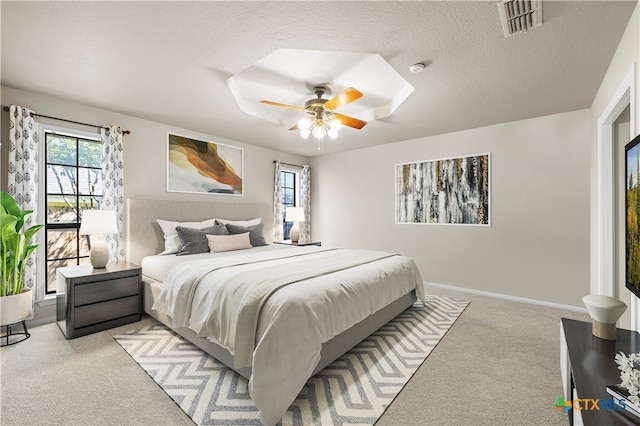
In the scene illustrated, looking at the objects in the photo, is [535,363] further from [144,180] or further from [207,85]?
[144,180]

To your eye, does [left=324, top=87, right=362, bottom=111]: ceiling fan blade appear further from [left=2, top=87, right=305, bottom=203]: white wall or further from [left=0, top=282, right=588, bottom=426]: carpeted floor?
[left=2, top=87, right=305, bottom=203]: white wall

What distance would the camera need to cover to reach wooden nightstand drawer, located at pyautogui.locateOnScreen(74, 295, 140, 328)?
2805 millimetres

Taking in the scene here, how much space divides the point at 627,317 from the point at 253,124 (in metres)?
4.46

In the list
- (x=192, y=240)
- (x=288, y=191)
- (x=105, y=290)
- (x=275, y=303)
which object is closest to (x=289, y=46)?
(x=275, y=303)

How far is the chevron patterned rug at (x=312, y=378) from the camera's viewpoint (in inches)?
70.1

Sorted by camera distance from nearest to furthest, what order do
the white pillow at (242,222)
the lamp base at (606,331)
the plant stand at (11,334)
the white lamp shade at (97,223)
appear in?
1. the lamp base at (606,331)
2. the plant stand at (11,334)
3. the white lamp shade at (97,223)
4. the white pillow at (242,222)

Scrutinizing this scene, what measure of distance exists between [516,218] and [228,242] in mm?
4013

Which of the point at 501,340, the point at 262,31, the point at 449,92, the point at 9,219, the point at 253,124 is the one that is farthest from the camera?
the point at 253,124

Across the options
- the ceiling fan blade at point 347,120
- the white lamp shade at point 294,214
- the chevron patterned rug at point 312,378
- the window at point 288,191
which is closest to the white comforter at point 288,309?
the chevron patterned rug at point 312,378


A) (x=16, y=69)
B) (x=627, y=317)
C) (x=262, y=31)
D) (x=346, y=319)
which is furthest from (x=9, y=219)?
(x=627, y=317)

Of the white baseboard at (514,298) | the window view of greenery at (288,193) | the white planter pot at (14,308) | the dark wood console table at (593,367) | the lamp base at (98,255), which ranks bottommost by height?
the white baseboard at (514,298)

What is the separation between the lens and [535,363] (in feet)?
7.72

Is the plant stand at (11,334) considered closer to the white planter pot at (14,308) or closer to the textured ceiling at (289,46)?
the white planter pot at (14,308)

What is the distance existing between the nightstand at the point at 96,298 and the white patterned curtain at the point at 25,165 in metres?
0.49
